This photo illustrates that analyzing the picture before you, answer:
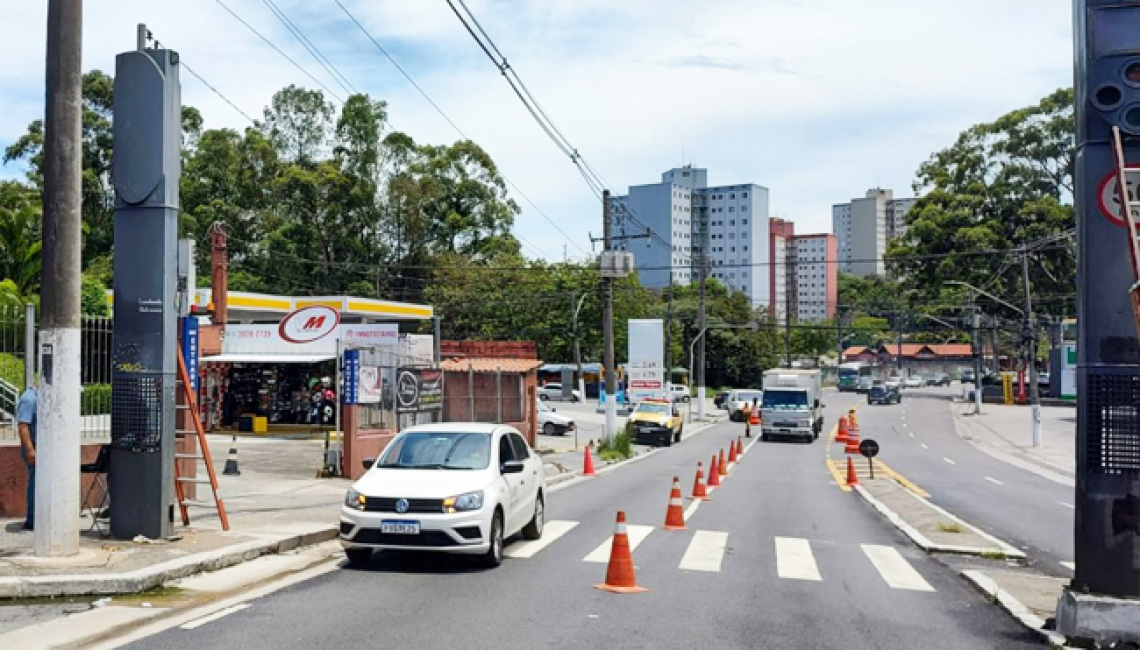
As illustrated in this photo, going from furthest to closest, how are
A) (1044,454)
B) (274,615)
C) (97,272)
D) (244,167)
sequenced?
(244,167), (97,272), (1044,454), (274,615)

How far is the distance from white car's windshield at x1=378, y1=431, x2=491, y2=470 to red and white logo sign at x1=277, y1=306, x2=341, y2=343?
23650mm

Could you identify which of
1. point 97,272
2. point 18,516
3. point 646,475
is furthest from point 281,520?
point 97,272

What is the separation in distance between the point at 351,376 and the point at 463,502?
11367 mm

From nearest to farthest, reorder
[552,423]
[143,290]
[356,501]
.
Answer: [356,501]
[143,290]
[552,423]

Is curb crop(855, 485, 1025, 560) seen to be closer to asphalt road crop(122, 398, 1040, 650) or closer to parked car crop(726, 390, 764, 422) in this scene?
asphalt road crop(122, 398, 1040, 650)

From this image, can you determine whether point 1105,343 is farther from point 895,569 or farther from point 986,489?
→ point 986,489

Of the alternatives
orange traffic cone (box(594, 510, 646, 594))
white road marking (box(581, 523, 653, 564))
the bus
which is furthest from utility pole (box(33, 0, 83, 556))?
the bus

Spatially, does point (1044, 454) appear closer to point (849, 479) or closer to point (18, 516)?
point (849, 479)

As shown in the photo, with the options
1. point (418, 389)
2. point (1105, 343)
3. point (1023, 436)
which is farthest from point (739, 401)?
point (1105, 343)

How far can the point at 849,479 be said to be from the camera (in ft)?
84.9

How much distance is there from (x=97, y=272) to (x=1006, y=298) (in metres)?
64.1

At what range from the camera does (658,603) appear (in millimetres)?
9914

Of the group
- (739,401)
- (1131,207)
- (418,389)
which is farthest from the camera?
(739,401)

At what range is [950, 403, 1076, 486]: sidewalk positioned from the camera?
3778 centimetres
